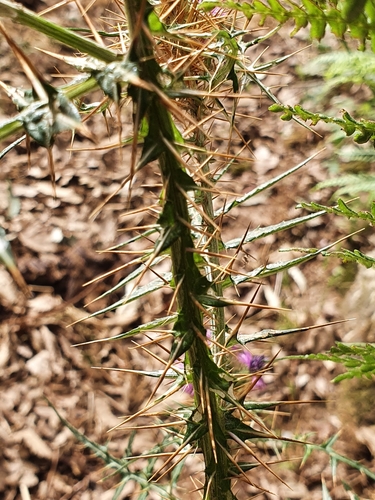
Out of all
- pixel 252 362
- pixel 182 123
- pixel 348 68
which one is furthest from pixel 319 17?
pixel 348 68

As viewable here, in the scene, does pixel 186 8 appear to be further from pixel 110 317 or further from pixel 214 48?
pixel 110 317

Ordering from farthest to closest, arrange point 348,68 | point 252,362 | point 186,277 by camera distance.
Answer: point 348,68 → point 252,362 → point 186,277

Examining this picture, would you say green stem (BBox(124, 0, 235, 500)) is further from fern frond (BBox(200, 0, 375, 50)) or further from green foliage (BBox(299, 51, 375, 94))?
green foliage (BBox(299, 51, 375, 94))

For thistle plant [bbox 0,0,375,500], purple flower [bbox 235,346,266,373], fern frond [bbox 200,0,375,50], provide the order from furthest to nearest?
purple flower [bbox 235,346,266,373], fern frond [bbox 200,0,375,50], thistle plant [bbox 0,0,375,500]

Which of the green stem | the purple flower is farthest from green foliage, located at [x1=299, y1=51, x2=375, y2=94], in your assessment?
the green stem

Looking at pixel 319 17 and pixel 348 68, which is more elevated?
pixel 319 17

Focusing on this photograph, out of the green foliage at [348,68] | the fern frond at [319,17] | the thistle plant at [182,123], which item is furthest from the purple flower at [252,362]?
the fern frond at [319,17]

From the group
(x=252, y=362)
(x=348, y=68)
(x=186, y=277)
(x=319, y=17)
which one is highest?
(x=319, y=17)

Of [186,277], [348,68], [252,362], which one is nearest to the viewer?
[186,277]

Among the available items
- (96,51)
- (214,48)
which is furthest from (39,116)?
(214,48)

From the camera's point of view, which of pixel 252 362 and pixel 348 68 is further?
pixel 348 68

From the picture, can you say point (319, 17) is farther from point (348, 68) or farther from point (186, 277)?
point (348, 68)
